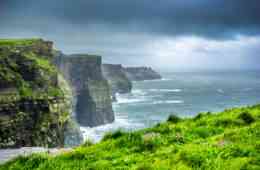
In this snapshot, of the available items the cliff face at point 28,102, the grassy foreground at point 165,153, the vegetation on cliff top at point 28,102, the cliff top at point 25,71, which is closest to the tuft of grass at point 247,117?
the grassy foreground at point 165,153

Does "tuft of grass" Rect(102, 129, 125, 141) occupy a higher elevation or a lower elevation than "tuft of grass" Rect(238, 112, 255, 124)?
lower

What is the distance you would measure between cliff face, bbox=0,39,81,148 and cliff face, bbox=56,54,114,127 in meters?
70.1

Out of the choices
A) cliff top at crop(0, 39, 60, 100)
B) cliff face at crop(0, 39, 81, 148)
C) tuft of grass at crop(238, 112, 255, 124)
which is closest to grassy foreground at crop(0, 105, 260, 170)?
tuft of grass at crop(238, 112, 255, 124)

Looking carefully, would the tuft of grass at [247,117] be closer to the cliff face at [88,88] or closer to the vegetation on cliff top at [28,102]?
the vegetation on cliff top at [28,102]

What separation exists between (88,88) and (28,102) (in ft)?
297

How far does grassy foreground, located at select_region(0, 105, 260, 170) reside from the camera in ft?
32.6

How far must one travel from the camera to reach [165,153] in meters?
11.2

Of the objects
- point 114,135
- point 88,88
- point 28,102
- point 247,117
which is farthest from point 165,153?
point 88,88

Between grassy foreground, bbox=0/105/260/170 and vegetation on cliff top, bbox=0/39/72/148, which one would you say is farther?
vegetation on cliff top, bbox=0/39/72/148

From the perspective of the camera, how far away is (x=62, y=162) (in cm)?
1176

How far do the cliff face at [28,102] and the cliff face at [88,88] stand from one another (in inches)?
2759

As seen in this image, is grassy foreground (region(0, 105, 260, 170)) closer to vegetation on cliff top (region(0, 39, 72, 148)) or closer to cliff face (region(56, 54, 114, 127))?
vegetation on cliff top (region(0, 39, 72, 148))

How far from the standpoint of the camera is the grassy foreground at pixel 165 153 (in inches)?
391

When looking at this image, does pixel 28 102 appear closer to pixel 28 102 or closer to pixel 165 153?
pixel 28 102
